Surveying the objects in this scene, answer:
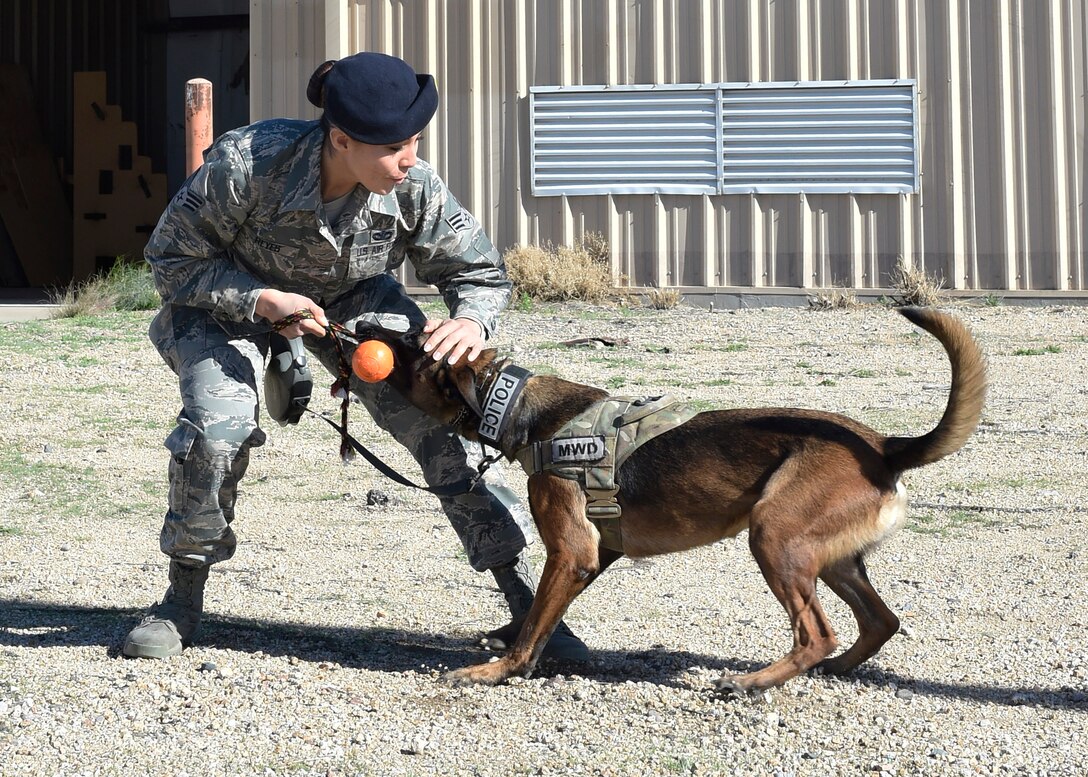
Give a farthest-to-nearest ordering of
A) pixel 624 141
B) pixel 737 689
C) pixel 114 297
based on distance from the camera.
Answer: pixel 624 141 → pixel 114 297 → pixel 737 689

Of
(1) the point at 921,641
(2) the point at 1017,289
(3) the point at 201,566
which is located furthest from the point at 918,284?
(3) the point at 201,566

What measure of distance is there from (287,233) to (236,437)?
656 millimetres

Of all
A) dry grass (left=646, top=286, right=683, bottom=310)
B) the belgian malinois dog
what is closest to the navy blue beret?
the belgian malinois dog

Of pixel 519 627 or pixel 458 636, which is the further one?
pixel 458 636

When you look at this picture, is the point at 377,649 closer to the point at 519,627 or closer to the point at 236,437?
the point at 519,627

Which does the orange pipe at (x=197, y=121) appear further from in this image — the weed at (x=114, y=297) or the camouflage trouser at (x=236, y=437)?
the camouflage trouser at (x=236, y=437)

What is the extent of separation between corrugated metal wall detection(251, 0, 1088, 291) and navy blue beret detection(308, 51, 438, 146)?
33.3 ft

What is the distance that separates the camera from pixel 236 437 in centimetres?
401

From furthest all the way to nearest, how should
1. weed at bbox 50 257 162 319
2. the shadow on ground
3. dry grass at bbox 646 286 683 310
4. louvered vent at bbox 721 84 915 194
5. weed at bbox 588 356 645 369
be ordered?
louvered vent at bbox 721 84 915 194 < dry grass at bbox 646 286 683 310 < weed at bbox 50 257 162 319 < weed at bbox 588 356 645 369 < the shadow on ground

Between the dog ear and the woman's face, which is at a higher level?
the woman's face

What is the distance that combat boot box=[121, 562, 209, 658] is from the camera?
13.2 feet

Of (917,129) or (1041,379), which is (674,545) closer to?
(1041,379)

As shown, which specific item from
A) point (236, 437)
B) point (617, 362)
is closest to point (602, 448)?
point (236, 437)

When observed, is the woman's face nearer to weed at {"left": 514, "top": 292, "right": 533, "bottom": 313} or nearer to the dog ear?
the dog ear
